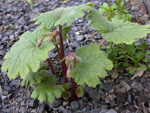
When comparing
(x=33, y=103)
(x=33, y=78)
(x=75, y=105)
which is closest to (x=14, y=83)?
(x=33, y=103)

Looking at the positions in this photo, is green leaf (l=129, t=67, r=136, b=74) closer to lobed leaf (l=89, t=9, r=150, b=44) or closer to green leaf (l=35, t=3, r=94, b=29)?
lobed leaf (l=89, t=9, r=150, b=44)

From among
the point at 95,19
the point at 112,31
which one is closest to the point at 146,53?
the point at 112,31

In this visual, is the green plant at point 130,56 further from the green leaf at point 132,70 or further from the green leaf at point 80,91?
the green leaf at point 80,91

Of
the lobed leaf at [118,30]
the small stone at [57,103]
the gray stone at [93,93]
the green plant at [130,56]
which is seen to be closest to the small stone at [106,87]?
the gray stone at [93,93]

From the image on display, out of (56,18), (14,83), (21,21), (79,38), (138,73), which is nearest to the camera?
(56,18)

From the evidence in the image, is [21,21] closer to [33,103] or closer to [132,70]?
[33,103]
